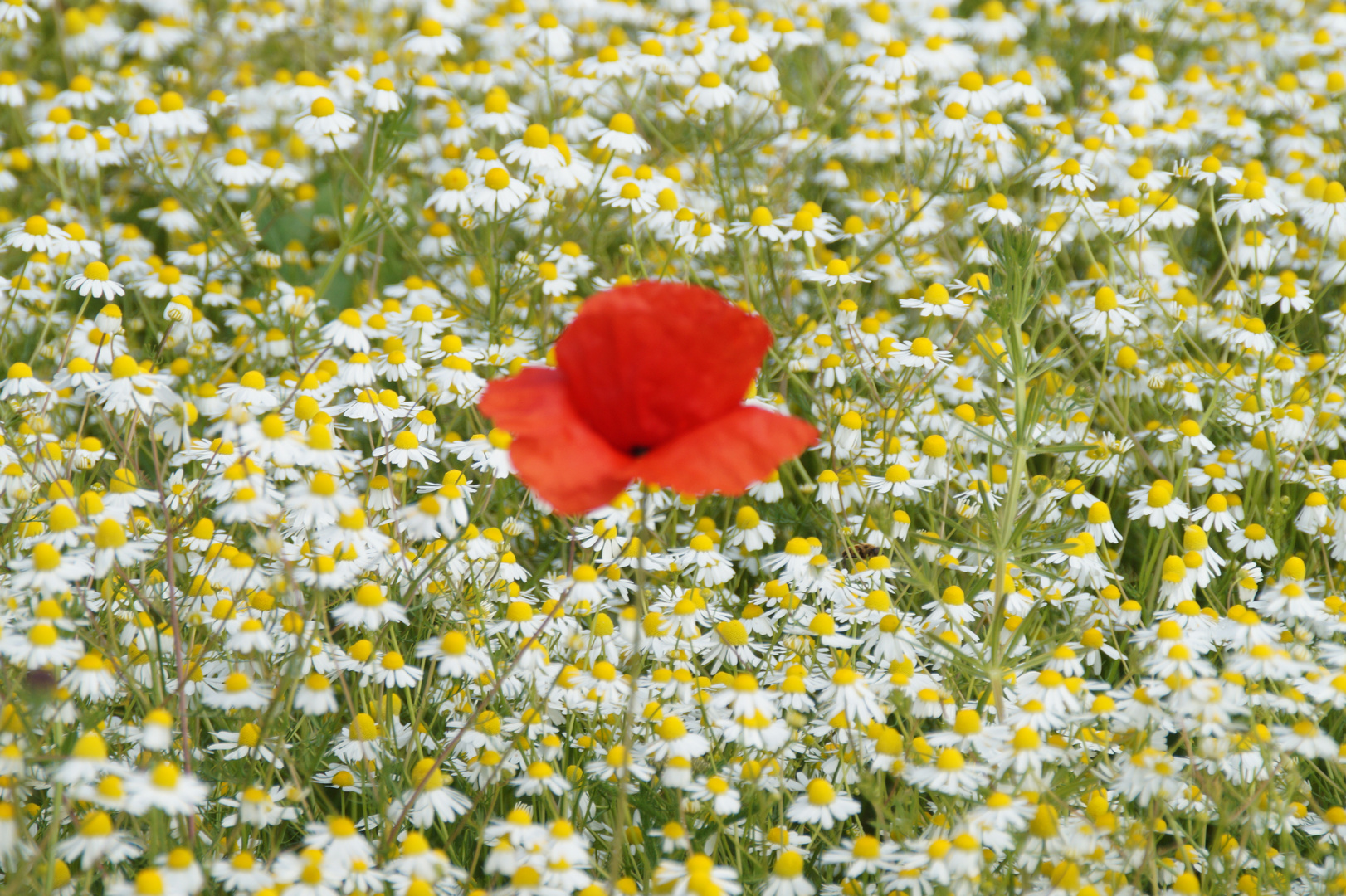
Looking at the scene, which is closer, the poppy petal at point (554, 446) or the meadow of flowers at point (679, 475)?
the poppy petal at point (554, 446)

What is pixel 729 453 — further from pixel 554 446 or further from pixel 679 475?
pixel 554 446

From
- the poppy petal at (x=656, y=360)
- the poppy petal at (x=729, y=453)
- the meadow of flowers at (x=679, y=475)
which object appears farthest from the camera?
the meadow of flowers at (x=679, y=475)

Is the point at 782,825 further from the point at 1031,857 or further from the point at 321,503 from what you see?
the point at 321,503

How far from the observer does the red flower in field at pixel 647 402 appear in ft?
4.68

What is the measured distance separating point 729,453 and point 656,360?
159 millimetres

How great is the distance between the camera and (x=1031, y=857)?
1834mm

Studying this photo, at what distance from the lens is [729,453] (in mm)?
1435

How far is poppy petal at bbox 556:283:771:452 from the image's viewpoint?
4.90 feet

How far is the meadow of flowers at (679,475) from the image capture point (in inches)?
69.4

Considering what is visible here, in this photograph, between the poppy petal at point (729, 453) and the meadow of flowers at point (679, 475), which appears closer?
the poppy petal at point (729, 453)

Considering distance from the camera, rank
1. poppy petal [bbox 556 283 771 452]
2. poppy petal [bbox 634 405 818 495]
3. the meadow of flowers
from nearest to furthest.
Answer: poppy petal [bbox 634 405 818 495] < poppy petal [bbox 556 283 771 452] < the meadow of flowers

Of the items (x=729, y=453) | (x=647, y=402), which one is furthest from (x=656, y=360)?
(x=729, y=453)

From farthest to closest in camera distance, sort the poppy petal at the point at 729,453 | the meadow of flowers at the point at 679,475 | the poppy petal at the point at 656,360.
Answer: the meadow of flowers at the point at 679,475
the poppy petal at the point at 656,360
the poppy petal at the point at 729,453

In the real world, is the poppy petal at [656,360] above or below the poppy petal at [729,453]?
above
